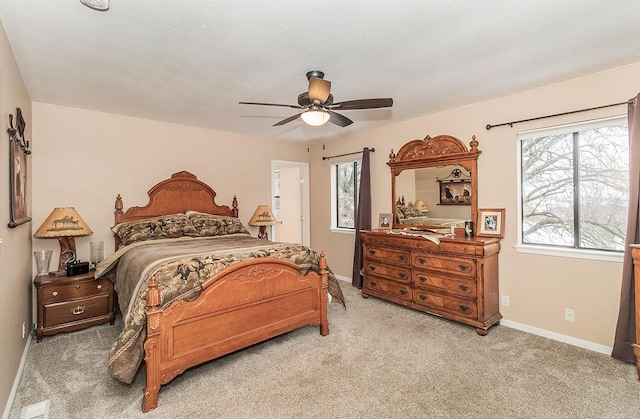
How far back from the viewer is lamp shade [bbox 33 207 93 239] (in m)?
3.05

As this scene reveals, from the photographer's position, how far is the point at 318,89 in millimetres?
2258

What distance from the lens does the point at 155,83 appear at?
2.87 meters

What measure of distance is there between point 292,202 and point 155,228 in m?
2.93

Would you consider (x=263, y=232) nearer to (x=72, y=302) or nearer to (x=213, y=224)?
(x=213, y=224)

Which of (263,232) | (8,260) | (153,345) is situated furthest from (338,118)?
(263,232)

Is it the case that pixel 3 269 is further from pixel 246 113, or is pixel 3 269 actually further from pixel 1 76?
pixel 246 113

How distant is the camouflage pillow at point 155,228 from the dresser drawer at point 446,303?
2944 mm

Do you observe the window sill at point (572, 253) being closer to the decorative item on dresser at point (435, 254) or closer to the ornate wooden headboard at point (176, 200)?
the decorative item on dresser at point (435, 254)

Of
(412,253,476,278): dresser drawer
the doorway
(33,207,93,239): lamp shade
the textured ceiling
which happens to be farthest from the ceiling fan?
the doorway

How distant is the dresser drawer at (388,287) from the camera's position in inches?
147

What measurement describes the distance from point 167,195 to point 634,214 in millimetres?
5049

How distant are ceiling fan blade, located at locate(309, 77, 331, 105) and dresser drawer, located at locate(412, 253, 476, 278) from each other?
2.20 m

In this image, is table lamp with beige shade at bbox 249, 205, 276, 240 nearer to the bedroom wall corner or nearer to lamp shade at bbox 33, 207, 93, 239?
lamp shade at bbox 33, 207, 93, 239

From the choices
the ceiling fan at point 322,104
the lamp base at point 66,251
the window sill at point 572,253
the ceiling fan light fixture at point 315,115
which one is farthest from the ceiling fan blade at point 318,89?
the lamp base at point 66,251
